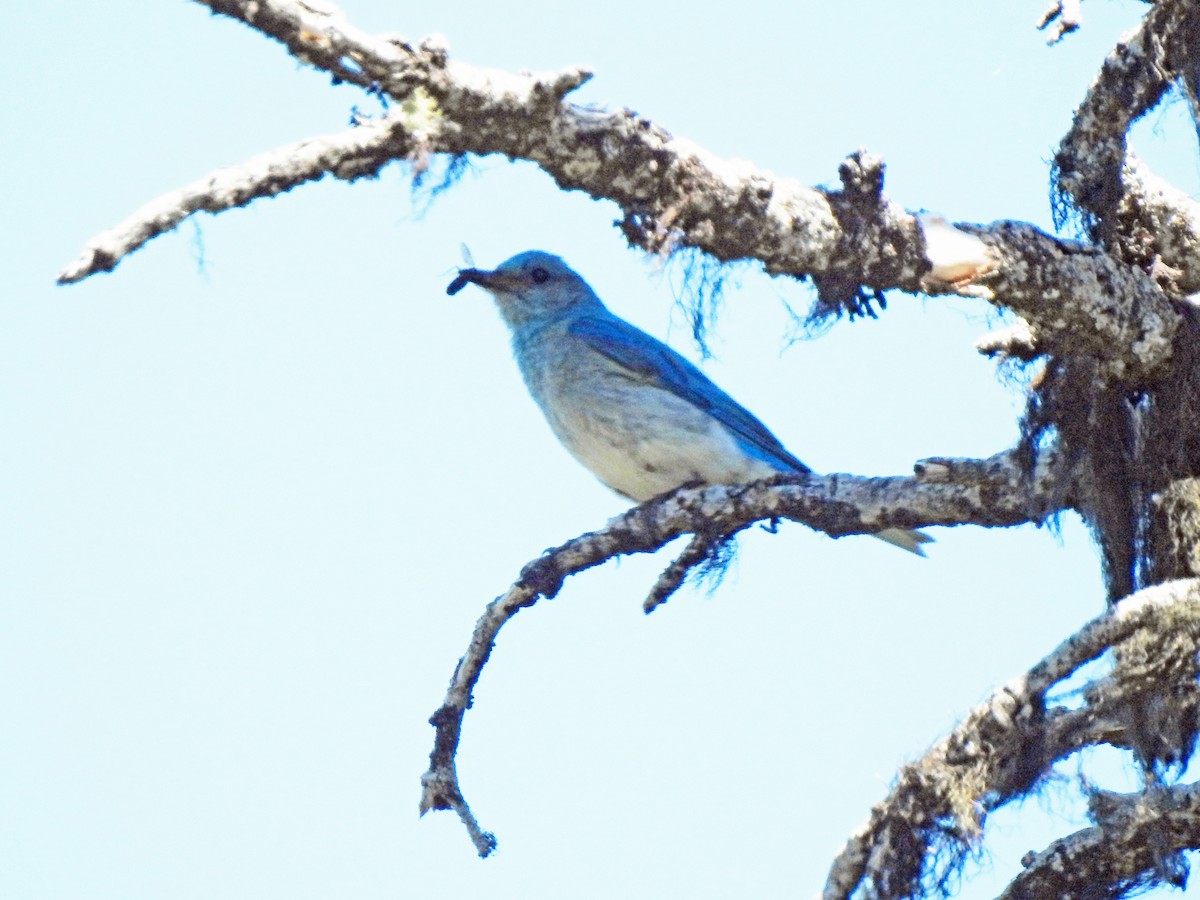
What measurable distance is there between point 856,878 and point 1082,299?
1728 mm

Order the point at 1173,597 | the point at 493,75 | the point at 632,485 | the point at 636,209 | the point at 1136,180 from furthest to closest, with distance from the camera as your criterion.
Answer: the point at 632,485, the point at 1136,180, the point at 1173,597, the point at 636,209, the point at 493,75

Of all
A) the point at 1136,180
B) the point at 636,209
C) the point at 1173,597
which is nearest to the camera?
the point at 636,209

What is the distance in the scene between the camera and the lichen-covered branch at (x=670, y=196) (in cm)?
353

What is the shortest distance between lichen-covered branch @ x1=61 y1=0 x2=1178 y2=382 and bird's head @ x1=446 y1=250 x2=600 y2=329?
3588 millimetres

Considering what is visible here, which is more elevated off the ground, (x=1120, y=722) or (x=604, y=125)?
(x=604, y=125)

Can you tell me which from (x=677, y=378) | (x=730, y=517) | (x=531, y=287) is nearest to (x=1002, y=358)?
(x=730, y=517)

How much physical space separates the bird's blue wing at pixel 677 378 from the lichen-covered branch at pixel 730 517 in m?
1.99

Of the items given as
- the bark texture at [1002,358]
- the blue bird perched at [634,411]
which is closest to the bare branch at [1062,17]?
the bark texture at [1002,358]

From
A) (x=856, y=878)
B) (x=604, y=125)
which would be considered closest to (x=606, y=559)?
(x=856, y=878)

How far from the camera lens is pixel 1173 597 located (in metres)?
4.66

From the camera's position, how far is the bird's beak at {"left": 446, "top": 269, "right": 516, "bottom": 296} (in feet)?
27.4

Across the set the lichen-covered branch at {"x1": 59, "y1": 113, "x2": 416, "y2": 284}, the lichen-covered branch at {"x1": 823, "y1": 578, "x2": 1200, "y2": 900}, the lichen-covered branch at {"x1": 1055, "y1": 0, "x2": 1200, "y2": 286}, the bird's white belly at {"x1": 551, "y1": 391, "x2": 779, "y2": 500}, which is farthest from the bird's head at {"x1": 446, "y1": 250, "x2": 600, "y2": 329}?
the lichen-covered branch at {"x1": 59, "y1": 113, "x2": 416, "y2": 284}

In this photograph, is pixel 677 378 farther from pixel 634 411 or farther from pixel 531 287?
pixel 531 287

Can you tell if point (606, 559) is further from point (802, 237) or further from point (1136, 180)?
point (1136, 180)
